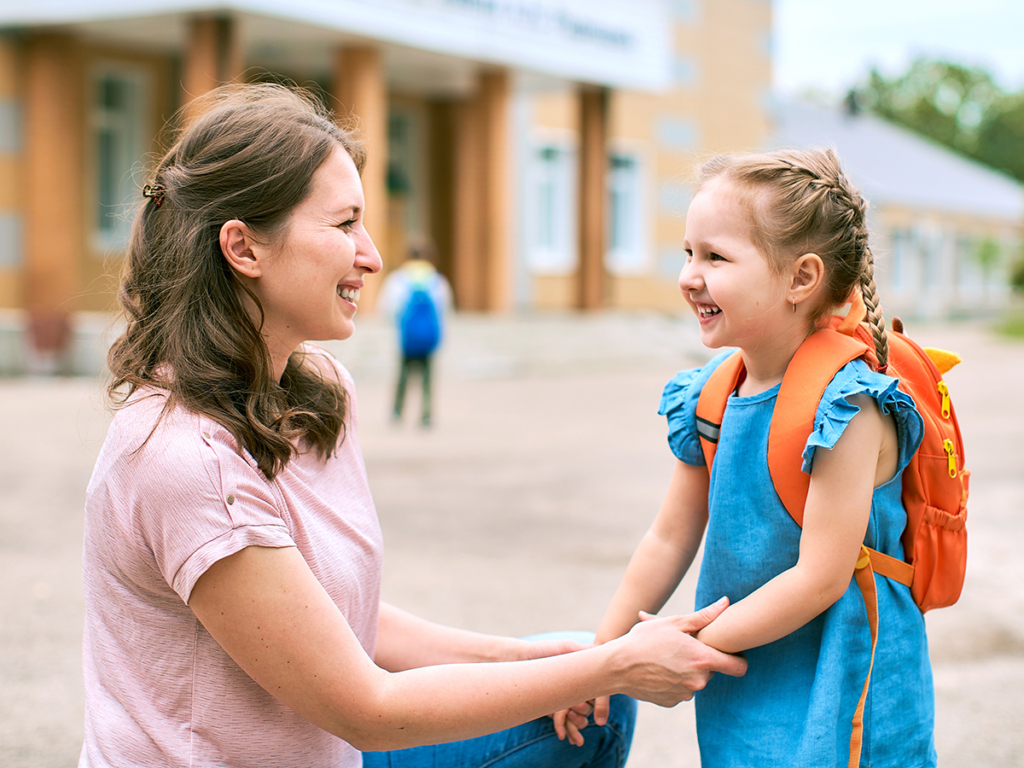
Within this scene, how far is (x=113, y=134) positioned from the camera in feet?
58.5

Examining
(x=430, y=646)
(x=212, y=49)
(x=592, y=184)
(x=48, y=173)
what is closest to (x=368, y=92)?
(x=212, y=49)

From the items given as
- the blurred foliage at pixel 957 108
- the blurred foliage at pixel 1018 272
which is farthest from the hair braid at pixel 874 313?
the blurred foliage at pixel 957 108

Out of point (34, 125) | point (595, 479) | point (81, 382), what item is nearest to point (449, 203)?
point (34, 125)

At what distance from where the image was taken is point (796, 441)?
68.3 inches

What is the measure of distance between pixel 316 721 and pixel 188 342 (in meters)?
0.63

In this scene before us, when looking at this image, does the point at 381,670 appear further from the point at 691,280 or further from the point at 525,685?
the point at 691,280

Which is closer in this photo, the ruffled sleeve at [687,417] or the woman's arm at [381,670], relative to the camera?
the woman's arm at [381,670]

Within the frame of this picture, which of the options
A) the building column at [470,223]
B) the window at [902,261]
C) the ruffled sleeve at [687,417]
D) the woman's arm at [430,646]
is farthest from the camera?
the window at [902,261]

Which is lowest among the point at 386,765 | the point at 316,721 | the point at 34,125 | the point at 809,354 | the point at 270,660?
the point at 386,765

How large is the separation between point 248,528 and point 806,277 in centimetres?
100

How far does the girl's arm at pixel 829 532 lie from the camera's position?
1.69 meters

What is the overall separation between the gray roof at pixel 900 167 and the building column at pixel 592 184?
1150cm

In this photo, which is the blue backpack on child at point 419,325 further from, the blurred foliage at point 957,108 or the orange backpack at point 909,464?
the blurred foliage at point 957,108

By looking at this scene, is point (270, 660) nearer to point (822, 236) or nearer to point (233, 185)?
point (233, 185)
